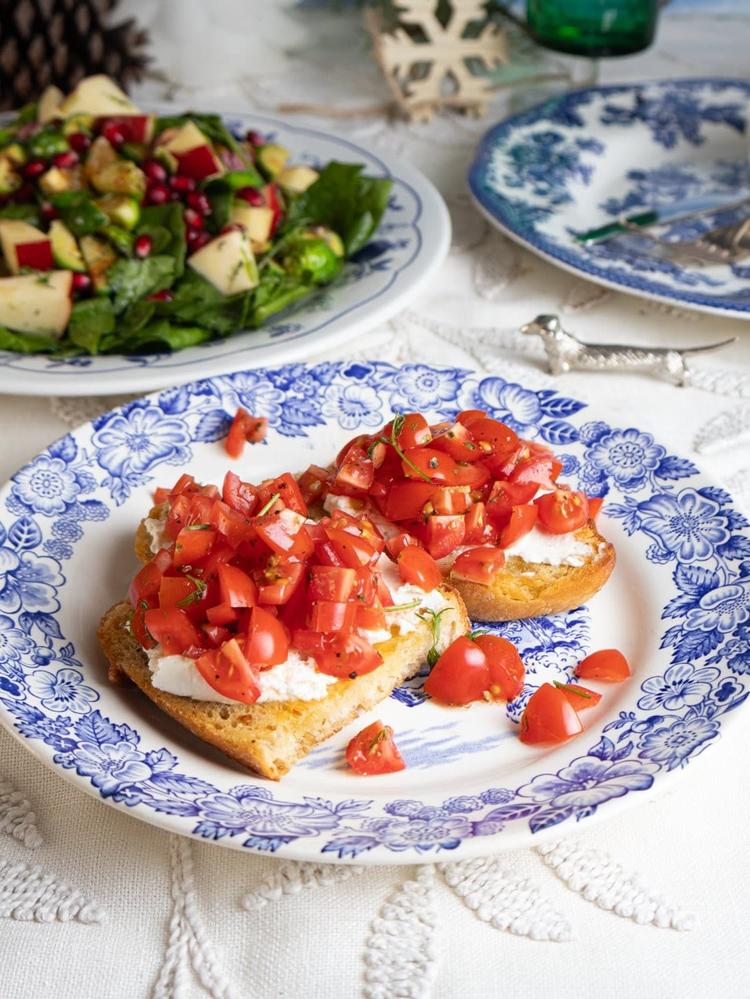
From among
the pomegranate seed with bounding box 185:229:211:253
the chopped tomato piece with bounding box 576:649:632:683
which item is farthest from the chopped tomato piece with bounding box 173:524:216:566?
the pomegranate seed with bounding box 185:229:211:253

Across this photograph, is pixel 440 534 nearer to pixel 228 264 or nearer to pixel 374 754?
pixel 374 754

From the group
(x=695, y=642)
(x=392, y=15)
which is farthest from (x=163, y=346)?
(x=392, y=15)

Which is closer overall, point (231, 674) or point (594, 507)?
point (231, 674)

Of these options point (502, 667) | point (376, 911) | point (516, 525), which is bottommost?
point (376, 911)

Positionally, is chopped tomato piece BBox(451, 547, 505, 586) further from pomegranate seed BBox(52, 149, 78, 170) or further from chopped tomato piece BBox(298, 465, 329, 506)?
pomegranate seed BBox(52, 149, 78, 170)

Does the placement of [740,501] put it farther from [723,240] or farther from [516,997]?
[516,997]

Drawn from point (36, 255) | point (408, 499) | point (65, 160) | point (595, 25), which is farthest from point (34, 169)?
point (595, 25)
